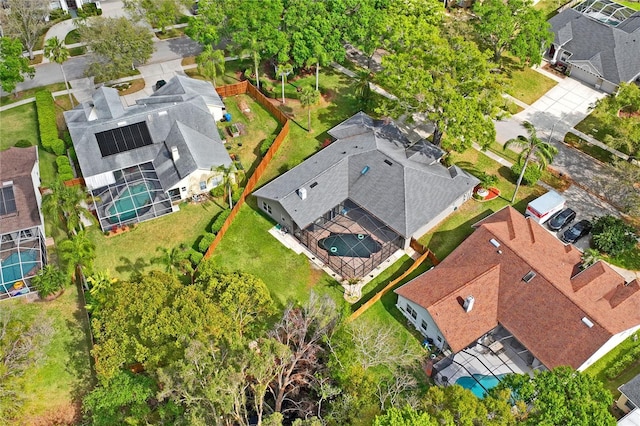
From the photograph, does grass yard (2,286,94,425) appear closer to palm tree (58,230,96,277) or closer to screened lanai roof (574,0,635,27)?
palm tree (58,230,96,277)

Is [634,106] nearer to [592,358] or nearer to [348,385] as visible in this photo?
[592,358]

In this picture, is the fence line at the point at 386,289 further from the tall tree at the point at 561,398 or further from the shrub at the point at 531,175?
the shrub at the point at 531,175

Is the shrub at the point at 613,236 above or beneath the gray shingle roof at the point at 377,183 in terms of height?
beneath

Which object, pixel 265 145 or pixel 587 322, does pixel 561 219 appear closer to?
pixel 587 322

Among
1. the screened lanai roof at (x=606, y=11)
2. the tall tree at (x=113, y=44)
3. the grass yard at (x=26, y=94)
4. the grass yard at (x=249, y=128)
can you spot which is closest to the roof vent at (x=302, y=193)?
the grass yard at (x=249, y=128)

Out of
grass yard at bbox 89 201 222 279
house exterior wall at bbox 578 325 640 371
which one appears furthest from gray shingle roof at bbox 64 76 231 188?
house exterior wall at bbox 578 325 640 371

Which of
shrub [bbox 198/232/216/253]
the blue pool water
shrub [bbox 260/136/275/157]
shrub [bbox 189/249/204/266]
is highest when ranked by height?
shrub [bbox 260/136/275/157]
